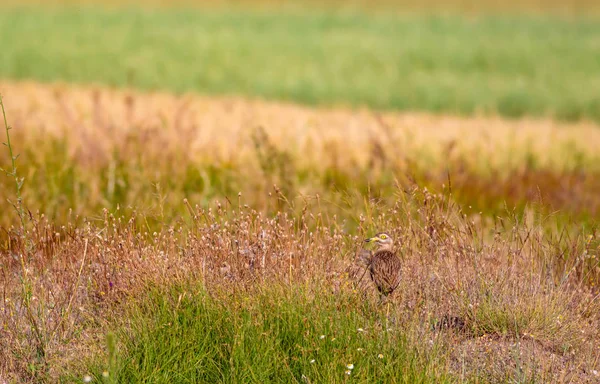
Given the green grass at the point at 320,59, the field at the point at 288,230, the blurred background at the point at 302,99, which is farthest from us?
the green grass at the point at 320,59

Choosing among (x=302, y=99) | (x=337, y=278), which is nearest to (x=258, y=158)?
(x=337, y=278)

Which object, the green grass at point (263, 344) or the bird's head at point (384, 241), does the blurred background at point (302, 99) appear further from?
the green grass at point (263, 344)

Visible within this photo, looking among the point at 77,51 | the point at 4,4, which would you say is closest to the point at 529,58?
the point at 77,51

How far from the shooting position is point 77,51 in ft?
72.7

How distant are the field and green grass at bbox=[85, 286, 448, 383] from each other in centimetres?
1

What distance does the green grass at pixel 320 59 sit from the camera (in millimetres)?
20703

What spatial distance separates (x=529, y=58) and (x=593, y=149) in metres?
13.2

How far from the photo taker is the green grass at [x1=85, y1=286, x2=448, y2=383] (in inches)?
157

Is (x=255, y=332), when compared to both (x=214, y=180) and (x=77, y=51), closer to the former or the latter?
(x=214, y=180)

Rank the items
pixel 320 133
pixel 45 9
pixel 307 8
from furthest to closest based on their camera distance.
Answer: pixel 307 8 < pixel 45 9 < pixel 320 133

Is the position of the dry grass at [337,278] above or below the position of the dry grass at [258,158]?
above

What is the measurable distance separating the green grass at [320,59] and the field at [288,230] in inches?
4.4

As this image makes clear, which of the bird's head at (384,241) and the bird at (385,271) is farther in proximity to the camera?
the bird's head at (384,241)

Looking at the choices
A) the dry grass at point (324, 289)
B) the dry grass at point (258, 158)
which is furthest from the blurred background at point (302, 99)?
the dry grass at point (324, 289)
